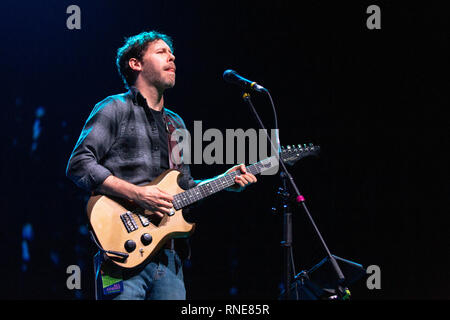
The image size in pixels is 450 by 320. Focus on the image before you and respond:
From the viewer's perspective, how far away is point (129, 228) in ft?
6.70

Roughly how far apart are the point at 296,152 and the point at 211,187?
0.68 m

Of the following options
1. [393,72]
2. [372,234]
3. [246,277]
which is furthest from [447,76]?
[246,277]

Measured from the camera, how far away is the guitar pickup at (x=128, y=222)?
2.04 metres

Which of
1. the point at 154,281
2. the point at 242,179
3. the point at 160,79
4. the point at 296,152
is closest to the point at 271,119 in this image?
the point at 296,152

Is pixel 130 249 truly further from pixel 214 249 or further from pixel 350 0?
pixel 350 0

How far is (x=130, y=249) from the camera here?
1993 mm

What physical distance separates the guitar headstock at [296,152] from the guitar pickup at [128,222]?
3.54 ft

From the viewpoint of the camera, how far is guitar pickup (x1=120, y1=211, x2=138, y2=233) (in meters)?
2.04

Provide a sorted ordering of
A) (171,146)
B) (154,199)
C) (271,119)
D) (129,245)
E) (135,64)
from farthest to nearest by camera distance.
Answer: (271,119) < (135,64) < (171,146) < (154,199) < (129,245)

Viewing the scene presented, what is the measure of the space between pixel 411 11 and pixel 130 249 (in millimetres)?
3370

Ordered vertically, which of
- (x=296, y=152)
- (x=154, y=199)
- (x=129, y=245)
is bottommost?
(x=129, y=245)
